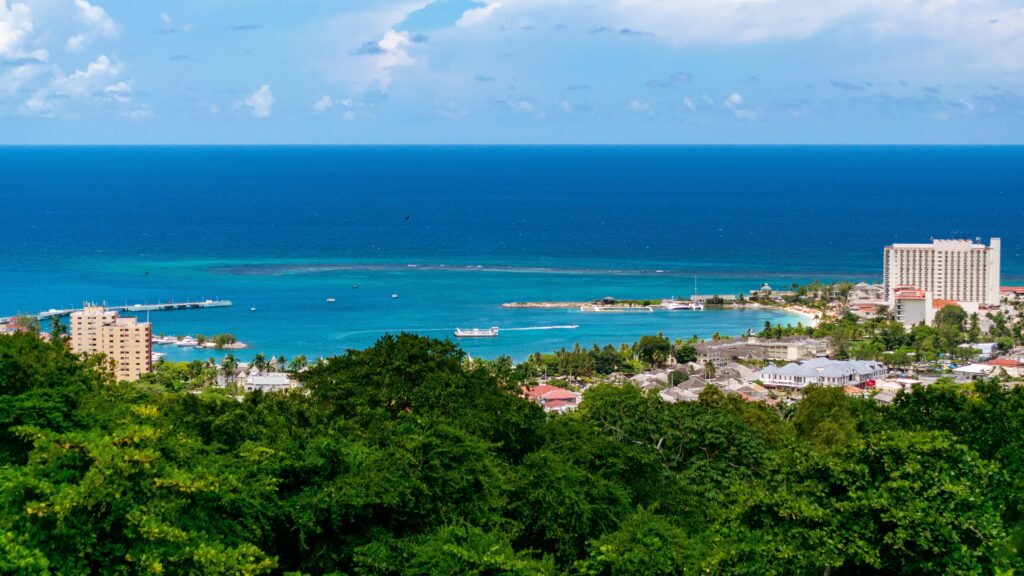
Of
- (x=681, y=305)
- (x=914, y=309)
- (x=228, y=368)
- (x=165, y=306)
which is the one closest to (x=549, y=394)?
(x=228, y=368)

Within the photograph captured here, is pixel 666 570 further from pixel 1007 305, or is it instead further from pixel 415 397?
pixel 1007 305

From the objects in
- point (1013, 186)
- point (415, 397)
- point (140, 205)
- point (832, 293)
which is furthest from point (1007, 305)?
point (1013, 186)

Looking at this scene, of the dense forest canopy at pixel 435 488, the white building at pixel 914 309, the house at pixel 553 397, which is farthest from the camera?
the white building at pixel 914 309

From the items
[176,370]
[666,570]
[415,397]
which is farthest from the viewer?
[176,370]

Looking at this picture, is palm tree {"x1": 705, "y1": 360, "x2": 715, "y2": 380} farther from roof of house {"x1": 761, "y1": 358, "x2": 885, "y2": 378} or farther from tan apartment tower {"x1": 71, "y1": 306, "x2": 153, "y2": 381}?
tan apartment tower {"x1": 71, "y1": 306, "x2": 153, "y2": 381}

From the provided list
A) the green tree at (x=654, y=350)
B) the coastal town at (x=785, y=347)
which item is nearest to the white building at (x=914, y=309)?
the coastal town at (x=785, y=347)

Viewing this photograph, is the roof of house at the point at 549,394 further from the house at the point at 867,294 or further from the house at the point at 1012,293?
the house at the point at 1012,293

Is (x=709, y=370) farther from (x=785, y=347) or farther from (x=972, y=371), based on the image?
(x=972, y=371)
